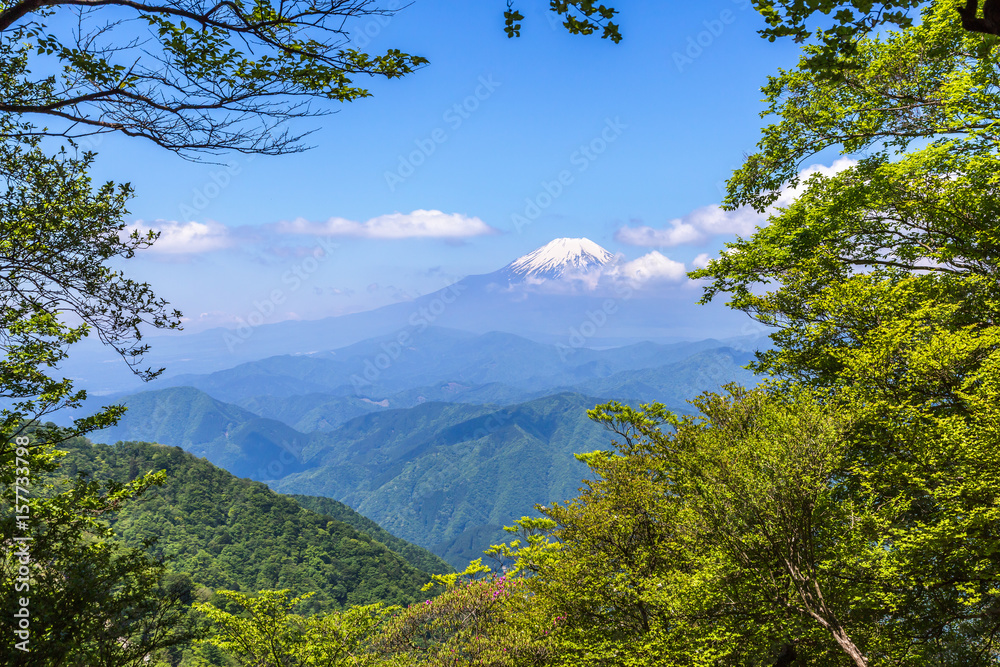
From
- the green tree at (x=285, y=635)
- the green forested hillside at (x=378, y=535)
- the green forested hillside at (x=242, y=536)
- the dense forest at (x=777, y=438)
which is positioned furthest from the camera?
the green forested hillside at (x=378, y=535)

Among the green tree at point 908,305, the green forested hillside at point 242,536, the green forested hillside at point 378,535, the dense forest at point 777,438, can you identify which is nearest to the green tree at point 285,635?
the dense forest at point 777,438

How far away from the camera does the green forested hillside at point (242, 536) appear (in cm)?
6956

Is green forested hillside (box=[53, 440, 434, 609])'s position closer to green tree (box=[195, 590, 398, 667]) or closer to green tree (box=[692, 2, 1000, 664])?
green tree (box=[195, 590, 398, 667])

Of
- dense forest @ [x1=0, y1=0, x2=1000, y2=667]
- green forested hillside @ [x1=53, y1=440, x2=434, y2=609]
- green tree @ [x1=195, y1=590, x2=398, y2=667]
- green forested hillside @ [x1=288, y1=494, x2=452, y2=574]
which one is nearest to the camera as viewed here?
dense forest @ [x1=0, y1=0, x2=1000, y2=667]

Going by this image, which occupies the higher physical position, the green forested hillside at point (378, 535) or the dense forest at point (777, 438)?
the dense forest at point (777, 438)

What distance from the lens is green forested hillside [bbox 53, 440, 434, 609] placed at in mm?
69562

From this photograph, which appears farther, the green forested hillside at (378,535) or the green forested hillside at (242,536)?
the green forested hillside at (378,535)

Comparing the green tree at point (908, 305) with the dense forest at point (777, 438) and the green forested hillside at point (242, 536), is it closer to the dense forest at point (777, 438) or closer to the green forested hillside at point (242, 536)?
the dense forest at point (777, 438)

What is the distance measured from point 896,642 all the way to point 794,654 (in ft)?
5.63

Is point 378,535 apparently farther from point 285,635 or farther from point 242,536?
point 285,635

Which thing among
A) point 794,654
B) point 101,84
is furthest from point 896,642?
point 101,84

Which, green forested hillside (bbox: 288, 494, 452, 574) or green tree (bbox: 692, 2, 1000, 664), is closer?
green tree (bbox: 692, 2, 1000, 664)

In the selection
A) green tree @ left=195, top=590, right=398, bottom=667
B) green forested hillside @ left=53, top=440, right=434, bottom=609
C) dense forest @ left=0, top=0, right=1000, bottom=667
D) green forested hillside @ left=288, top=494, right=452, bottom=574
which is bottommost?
green forested hillside @ left=288, top=494, right=452, bottom=574

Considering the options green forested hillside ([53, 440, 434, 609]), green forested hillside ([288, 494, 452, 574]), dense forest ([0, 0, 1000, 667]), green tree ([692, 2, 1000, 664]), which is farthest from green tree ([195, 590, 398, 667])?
green forested hillside ([288, 494, 452, 574])
